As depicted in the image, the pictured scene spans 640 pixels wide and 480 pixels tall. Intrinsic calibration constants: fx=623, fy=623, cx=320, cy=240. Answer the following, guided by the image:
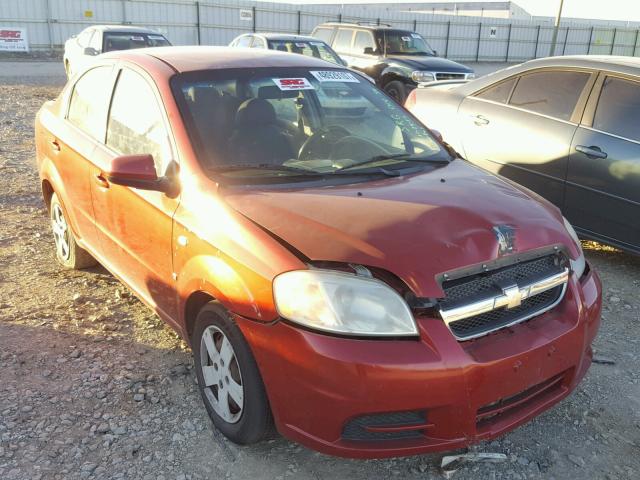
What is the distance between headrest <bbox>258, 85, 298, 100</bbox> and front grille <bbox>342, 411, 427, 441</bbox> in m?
1.94

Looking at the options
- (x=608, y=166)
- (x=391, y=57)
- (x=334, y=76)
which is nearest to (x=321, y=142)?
(x=334, y=76)

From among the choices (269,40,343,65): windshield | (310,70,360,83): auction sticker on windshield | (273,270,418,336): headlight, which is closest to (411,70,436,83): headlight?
(269,40,343,65): windshield

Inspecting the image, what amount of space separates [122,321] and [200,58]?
5.57ft

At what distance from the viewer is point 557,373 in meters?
2.60

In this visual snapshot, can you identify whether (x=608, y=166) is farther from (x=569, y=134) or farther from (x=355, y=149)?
(x=355, y=149)

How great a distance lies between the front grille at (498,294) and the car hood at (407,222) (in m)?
0.09

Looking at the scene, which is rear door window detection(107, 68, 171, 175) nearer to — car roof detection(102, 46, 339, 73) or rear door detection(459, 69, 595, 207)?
car roof detection(102, 46, 339, 73)

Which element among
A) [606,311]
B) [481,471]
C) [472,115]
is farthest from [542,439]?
[472,115]

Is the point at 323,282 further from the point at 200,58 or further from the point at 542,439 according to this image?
the point at 200,58

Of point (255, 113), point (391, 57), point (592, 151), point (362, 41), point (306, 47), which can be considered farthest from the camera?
A: point (362, 41)

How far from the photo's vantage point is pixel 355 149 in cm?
342

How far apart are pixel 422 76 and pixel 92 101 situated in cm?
911

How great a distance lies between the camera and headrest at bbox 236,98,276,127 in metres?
3.30

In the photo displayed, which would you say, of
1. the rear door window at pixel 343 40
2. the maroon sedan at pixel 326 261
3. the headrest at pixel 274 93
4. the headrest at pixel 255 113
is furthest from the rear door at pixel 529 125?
the rear door window at pixel 343 40
